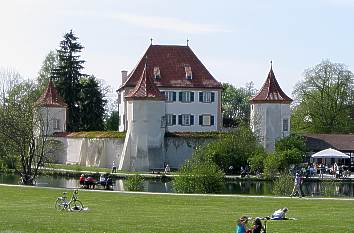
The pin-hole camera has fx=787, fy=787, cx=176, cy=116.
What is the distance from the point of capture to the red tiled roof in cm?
6744

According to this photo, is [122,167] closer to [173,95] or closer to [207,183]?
[173,95]

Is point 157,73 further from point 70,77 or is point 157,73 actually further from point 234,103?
point 234,103

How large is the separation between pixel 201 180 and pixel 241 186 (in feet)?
30.2

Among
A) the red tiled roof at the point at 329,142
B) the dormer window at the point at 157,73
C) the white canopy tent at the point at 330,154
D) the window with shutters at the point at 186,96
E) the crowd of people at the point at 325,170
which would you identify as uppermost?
the dormer window at the point at 157,73

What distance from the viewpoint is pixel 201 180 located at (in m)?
40.7

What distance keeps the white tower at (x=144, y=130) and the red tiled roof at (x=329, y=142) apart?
44.0 ft

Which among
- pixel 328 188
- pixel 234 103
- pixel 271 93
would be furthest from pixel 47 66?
pixel 328 188

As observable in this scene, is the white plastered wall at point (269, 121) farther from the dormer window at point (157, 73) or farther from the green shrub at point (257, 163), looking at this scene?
the dormer window at point (157, 73)

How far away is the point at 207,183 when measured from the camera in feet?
134

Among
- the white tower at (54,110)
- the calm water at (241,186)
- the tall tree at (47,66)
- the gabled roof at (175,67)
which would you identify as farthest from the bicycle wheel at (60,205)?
the tall tree at (47,66)

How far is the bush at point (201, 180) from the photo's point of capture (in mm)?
40688

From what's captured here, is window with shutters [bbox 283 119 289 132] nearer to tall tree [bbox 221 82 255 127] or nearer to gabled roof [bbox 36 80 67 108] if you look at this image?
gabled roof [bbox 36 80 67 108]

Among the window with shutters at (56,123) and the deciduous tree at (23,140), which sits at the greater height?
the window with shutters at (56,123)

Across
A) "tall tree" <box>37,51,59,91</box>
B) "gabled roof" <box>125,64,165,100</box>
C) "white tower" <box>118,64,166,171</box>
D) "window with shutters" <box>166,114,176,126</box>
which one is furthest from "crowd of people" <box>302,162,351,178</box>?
"tall tree" <box>37,51,59,91</box>
